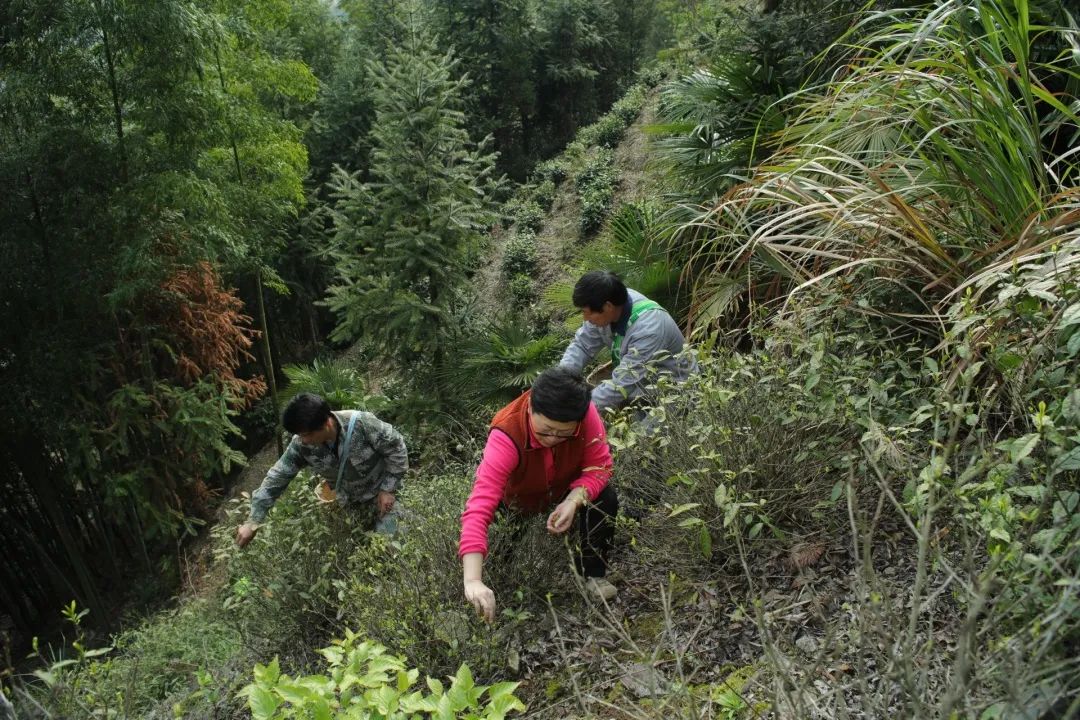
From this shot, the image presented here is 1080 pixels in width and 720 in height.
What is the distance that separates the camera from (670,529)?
2.82m

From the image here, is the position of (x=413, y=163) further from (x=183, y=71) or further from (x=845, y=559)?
(x=845, y=559)

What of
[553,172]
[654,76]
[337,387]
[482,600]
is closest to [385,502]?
[482,600]

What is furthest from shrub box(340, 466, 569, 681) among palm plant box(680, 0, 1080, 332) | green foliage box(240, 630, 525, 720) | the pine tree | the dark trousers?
the pine tree

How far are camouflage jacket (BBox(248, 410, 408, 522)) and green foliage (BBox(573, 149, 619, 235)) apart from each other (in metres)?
10.2

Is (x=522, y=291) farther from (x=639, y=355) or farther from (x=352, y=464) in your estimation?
(x=639, y=355)

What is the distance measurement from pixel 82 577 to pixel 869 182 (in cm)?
1016

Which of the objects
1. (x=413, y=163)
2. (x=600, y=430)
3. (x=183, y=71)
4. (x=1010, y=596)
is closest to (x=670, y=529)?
(x=600, y=430)

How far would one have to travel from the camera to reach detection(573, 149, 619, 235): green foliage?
13469 millimetres

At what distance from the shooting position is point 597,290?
3514 millimetres

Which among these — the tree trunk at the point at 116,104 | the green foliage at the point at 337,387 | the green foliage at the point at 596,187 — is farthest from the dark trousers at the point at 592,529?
the green foliage at the point at 596,187

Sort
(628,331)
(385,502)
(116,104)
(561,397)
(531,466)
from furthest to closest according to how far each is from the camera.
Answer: (116,104) < (385,502) < (628,331) < (531,466) < (561,397)

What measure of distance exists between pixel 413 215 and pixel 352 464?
4.54 metres

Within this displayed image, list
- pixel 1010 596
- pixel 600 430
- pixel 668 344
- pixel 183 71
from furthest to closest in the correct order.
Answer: pixel 183 71 < pixel 668 344 < pixel 600 430 < pixel 1010 596

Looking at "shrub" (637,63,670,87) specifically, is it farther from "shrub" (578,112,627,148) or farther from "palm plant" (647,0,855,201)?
"palm plant" (647,0,855,201)
